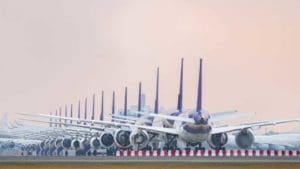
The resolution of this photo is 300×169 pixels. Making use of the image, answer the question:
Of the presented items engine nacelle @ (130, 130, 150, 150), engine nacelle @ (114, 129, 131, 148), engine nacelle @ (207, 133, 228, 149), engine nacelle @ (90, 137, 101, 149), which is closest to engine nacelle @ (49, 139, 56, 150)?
engine nacelle @ (90, 137, 101, 149)

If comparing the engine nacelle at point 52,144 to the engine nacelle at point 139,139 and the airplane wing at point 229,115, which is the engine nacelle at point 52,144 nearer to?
the engine nacelle at point 139,139

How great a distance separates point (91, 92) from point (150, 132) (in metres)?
0.90

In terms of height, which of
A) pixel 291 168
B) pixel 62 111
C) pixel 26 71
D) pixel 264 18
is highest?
pixel 264 18

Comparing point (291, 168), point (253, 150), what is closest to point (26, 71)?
point (253, 150)

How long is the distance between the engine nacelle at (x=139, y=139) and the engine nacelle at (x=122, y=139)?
5 cm

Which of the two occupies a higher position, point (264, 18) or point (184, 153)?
point (264, 18)

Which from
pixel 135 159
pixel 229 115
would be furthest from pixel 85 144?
pixel 229 115

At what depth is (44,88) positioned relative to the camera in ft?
26.2

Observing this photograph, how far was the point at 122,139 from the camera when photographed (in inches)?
317

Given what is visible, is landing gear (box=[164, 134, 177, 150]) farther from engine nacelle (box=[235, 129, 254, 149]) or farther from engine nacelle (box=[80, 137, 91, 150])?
engine nacelle (box=[80, 137, 91, 150])

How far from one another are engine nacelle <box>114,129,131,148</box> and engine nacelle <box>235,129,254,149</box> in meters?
1.38

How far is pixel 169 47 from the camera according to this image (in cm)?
802

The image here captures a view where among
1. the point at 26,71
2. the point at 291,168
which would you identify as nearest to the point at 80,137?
the point at 26,71

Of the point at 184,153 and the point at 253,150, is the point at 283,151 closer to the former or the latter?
the point at 253,150
